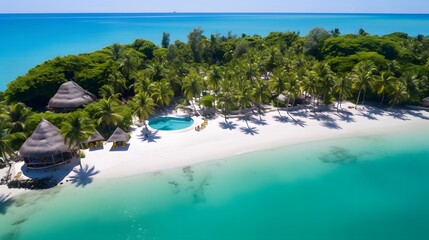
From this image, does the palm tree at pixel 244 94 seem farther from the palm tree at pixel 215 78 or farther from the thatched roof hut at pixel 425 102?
the thatched roof hut at pixel 425 102

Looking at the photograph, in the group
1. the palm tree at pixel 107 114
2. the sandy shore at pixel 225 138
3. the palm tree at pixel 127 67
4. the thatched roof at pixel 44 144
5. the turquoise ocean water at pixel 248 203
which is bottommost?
the turquoise ocean water at pixel 248 203

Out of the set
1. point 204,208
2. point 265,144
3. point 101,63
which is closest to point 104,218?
point 204,208

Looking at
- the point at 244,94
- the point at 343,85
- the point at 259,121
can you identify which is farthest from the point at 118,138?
the point at 343,85

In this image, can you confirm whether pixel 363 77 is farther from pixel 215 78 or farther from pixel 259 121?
pixel 215 78

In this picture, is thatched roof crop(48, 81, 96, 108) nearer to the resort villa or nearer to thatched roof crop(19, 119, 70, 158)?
the resort villa

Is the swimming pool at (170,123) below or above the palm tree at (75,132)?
below

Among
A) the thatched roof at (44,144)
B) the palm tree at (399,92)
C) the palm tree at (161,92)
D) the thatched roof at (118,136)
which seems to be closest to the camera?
the thatched roof at (44,144)

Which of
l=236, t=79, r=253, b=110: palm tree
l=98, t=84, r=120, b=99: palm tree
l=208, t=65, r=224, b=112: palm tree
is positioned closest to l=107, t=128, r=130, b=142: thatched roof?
l=98, t=84, r=120, b=99: palm tree

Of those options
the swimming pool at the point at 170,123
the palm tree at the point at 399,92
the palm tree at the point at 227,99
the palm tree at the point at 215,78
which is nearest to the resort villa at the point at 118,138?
the swimming pool at the point at 170,123
